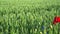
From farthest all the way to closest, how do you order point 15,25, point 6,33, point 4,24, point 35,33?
point 4,24 < point 15,25 < point 6,33 < point 35,33

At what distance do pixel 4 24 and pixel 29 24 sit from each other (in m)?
0.44

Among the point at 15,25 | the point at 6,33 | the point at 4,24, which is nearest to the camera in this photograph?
the point at 6,33

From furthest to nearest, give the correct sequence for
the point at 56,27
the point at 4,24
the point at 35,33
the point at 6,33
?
the point at 4,24 < the point at 6,33 < the point at 56,27 < the point at 35,33

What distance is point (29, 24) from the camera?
3488mm

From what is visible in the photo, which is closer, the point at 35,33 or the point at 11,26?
the point at 35,33

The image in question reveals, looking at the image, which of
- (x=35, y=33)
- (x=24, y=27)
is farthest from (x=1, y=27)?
(x=35, y=33)

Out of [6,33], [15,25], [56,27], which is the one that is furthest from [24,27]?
[56,27]

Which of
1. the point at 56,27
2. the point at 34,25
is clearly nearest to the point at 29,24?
the point at 34,25

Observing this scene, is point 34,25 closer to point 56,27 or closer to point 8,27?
point 8,27

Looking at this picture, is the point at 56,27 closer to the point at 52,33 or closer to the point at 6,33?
the point at 52,33

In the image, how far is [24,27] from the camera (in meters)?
3.35

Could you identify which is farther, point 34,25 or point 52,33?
point 34,25

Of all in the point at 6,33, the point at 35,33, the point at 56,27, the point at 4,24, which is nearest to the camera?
the point at 35,33

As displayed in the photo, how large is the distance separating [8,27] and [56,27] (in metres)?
0.90
